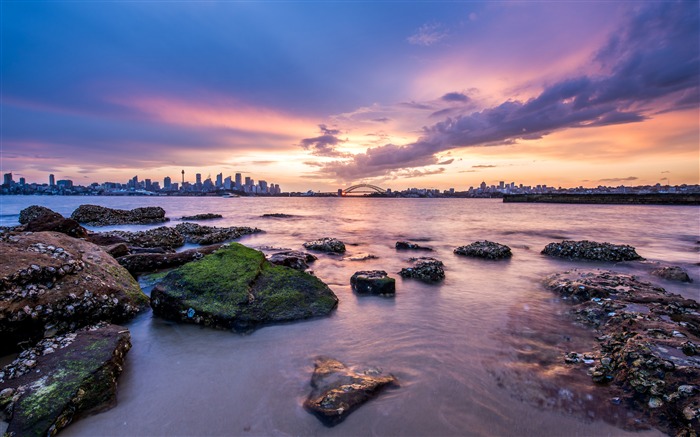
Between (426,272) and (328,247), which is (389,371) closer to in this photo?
(426,272)

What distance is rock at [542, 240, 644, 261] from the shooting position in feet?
43.1

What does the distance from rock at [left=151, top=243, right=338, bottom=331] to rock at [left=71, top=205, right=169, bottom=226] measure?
28300 millimetres

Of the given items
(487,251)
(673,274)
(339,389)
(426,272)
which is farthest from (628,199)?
(339,389)

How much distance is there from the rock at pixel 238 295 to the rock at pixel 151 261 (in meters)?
3.42

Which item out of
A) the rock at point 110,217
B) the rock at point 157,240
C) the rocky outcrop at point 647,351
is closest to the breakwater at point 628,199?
the rocky outcrop at point 647,351

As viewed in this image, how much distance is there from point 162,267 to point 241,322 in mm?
5765

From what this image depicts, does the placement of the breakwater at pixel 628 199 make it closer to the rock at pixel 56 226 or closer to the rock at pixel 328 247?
the rock at pixel 328 247

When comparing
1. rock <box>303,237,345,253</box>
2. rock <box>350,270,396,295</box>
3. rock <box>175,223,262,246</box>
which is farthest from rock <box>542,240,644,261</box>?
rock <box>175,223,262,246</box>

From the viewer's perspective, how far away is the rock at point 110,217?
29234 millimetres

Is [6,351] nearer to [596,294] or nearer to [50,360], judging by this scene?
[50,360]

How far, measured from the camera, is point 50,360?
4082 mm

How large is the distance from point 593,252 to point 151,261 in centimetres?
1720

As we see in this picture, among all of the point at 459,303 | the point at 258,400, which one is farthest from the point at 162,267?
A: the point at 459,303

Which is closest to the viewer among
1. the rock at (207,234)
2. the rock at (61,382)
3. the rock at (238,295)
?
the rock at (61,382)
